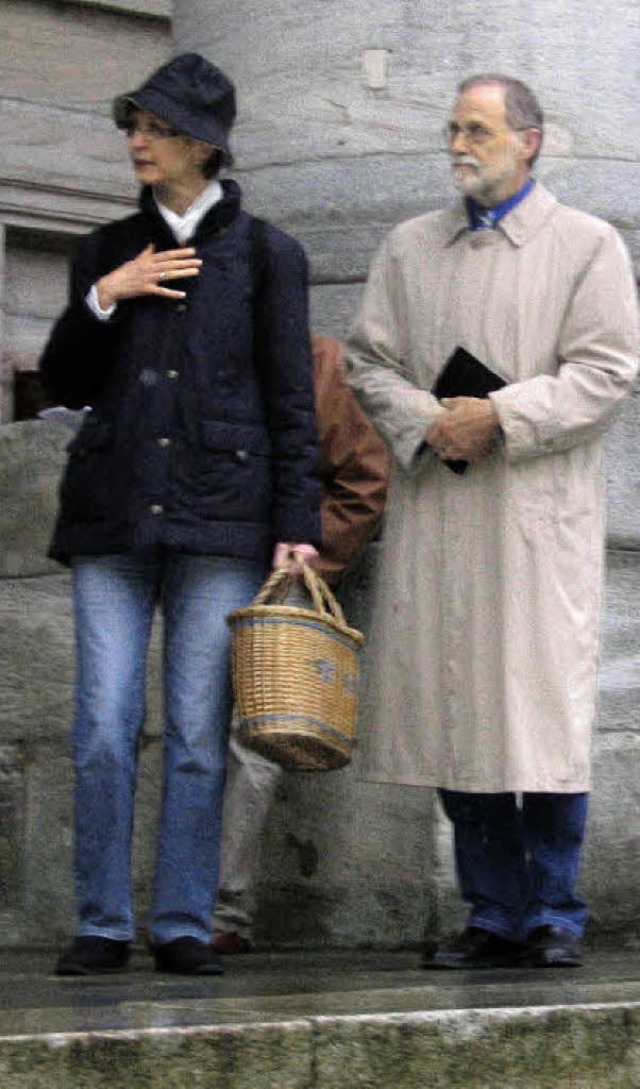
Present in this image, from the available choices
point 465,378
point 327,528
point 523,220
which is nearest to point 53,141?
point 327,528

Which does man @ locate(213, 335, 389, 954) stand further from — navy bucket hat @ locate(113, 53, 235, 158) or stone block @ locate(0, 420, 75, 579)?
navy bucket hat @ locate(113, 53, 235, 158)

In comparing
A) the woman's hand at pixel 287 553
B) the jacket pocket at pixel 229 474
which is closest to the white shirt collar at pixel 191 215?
the jacket pocket at pixel 229 474

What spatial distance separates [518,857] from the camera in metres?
6.22

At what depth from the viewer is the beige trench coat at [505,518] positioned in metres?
6.07

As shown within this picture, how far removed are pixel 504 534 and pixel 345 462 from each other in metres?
0.81

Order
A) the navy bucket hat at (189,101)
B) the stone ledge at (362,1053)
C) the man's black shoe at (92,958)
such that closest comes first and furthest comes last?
the stone ledge at (362,1053) → the man's black shoe at (92,958) → the navy bucket hat at (189,101)

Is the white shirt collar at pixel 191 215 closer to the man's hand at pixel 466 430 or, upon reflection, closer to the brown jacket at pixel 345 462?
the man's hand at pixel 466 430

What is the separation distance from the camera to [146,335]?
6.00m

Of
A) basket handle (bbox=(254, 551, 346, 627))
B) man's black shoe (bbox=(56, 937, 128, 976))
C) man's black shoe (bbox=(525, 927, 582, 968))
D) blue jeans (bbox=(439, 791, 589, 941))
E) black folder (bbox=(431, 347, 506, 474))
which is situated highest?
black folder (bbox=(431, 347, 506, 474))

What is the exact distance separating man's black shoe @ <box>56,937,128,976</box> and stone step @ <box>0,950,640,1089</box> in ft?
1.07

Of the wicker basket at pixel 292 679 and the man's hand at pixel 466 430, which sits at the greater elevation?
the man's hand at pixel 466 430

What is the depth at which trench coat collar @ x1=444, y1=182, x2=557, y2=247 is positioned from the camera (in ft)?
20.5

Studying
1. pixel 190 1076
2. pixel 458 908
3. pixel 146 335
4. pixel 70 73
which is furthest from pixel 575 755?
pixel 70 73

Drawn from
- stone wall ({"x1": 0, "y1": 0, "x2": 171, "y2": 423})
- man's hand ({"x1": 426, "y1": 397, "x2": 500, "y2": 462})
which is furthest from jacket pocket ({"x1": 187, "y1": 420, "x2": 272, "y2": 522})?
stone wall ({"x1": 0, "y1": 0, "x2": 171, "y2": 423})
